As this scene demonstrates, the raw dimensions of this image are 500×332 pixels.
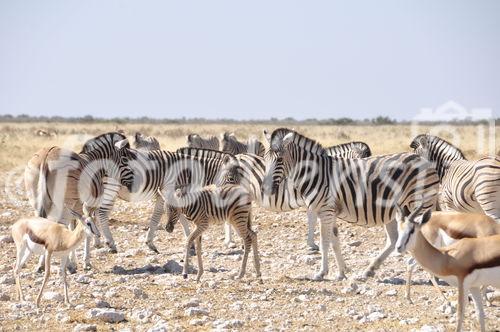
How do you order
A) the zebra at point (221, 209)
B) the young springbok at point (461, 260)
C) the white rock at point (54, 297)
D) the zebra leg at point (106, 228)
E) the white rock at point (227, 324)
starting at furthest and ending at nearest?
1. the zebra leg at point (106, 228)
2. the zebra at point (221, 209)
3. the white rock at point (54, 297)
4. the white rock at point (227, 324)
5. the young springbok at point (461, 260)

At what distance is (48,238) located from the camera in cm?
1022

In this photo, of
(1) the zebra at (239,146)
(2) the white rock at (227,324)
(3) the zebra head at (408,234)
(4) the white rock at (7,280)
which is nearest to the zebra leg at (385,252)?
(3) the zebra head at (408,234)

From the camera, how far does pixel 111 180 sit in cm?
1486

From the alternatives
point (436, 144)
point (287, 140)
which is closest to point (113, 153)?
point (287, 140)

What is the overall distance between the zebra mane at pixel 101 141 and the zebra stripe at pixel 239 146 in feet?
32.8

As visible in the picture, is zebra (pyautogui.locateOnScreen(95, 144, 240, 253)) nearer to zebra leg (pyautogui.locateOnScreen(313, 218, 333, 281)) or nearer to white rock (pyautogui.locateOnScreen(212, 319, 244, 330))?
zebra leg (pyautogui.locateOnScreen(313, 218, 333, 281))

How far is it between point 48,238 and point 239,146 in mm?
16080

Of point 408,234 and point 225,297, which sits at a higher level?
point 408,234

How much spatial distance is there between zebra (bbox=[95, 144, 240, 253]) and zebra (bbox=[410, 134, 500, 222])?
3633 millimetres

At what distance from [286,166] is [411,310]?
3474mm

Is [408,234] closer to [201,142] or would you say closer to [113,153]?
[113,153]

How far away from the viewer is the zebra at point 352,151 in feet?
56.2

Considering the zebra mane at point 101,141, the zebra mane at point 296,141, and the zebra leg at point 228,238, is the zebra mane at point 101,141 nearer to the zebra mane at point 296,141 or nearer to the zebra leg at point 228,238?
the zebra leg at point 228,238

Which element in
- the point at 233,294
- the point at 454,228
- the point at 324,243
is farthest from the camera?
the point at 324,243
